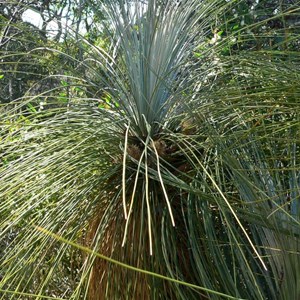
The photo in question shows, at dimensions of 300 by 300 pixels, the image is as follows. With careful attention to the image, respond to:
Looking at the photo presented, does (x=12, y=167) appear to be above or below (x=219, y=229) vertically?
above

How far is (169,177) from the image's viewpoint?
3.33 feet

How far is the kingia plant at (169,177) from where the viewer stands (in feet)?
3.27

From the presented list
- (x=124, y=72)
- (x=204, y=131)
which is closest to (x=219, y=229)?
(x=204, y=131)

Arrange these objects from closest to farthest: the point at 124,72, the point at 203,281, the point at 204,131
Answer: the point at 203,281, the point at 204,131, the point at 124,72

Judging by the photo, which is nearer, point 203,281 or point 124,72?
point 203,281

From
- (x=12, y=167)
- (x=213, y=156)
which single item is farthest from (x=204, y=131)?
(x=12, y=167)

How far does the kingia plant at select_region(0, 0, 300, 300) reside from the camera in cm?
100

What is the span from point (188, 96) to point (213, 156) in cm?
11

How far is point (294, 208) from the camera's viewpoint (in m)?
1.03

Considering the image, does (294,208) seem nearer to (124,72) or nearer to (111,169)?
(111,169)

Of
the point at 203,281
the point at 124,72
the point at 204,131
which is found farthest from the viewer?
the point at 124,72

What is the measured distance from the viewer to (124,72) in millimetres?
1238

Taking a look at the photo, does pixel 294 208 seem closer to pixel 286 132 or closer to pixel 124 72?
pixel 286 132

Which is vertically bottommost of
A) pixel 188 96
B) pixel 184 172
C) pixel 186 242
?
pixel 186 242
